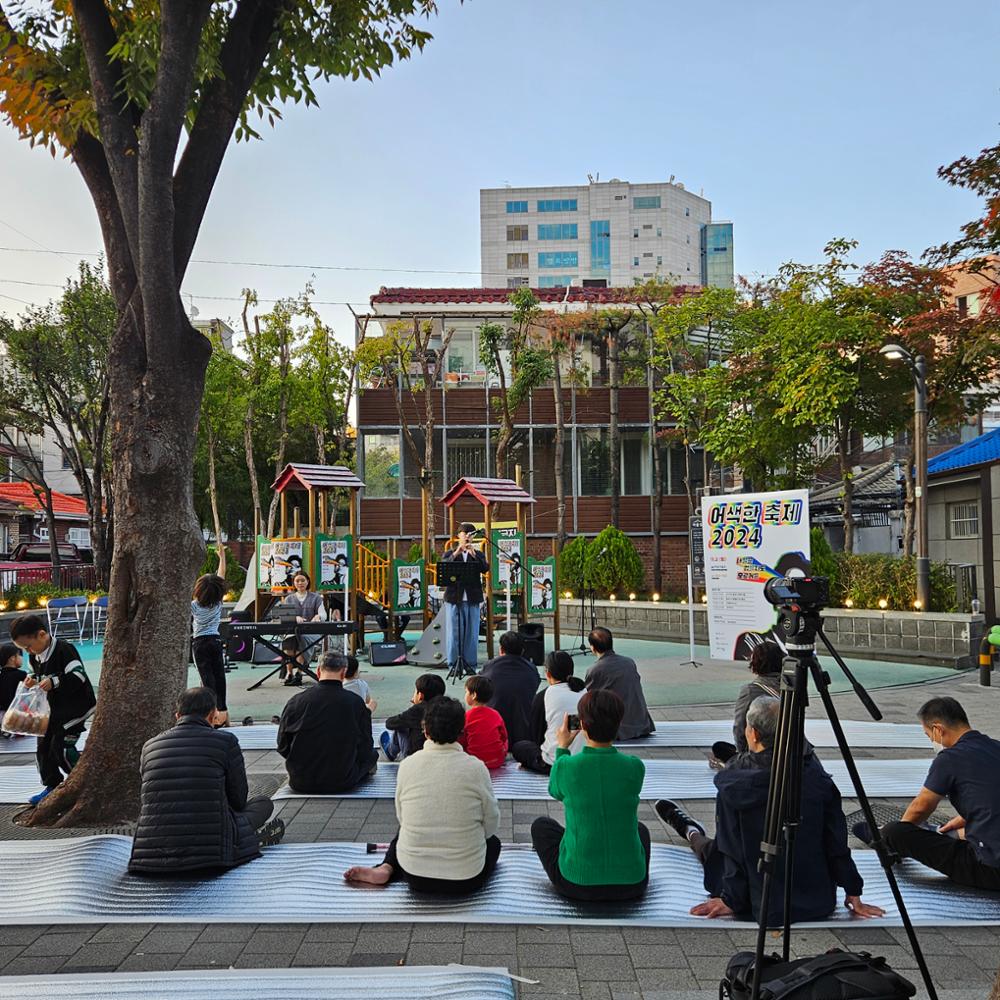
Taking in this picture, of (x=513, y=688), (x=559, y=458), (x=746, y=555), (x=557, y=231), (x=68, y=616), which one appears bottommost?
(x=68, y=616)

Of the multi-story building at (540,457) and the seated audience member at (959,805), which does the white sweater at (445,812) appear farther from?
the multi-story building at (540,457)

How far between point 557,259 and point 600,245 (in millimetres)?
3413

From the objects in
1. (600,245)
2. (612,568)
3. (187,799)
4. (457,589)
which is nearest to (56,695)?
(187,799)

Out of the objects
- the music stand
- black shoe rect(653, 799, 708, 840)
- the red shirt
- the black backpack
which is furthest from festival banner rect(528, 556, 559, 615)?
the black backpack

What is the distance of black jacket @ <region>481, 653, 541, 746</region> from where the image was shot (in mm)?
8102

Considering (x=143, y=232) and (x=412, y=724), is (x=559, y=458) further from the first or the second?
(x=143, y=232)

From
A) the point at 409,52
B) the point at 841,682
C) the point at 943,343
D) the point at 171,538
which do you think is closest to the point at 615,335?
the point at 943,343

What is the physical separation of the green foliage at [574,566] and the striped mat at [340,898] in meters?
16.8

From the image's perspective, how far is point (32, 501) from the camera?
113ft

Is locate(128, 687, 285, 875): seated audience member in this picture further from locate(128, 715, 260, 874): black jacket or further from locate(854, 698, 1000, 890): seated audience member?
locate(854, 698, 1000, 890): seated audience member

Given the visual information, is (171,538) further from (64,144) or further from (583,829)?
(583,829)

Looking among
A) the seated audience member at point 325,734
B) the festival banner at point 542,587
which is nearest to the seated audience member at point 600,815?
the seated audience member at point 325,734

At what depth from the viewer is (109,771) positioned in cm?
650

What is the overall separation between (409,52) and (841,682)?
957 centimetres
